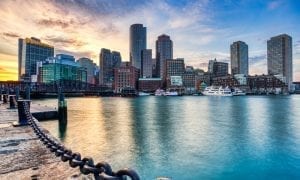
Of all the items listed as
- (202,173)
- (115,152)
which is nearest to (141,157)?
(115,152)

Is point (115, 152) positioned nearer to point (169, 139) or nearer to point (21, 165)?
point (169, 139)

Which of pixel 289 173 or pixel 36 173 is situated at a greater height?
pixel 36 173

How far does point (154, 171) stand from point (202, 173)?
112 inches

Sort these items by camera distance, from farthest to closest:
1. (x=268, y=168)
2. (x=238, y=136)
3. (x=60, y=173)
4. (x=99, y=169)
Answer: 1. (x=238, y=136)
2. (x=268, y=168)
3. (x=60, y=173)
4. (x=99, y=169)

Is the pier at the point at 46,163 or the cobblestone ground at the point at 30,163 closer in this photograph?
the pier at the point at 46,163

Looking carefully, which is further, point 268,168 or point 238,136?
point 238,136

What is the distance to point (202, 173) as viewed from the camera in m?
14.6

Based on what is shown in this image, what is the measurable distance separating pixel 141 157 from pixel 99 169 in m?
15.3

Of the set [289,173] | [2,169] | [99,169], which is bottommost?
[289,173]

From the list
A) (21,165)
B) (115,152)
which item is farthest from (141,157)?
(21,165)

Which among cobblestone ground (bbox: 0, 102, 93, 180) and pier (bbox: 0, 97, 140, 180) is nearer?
pier (bbox: 0, 97, 140, 180)

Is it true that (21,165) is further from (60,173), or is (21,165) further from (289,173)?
(289,173)

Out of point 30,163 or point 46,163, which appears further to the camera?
point 30,163

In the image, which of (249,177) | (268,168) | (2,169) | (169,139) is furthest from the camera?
(169,139)
